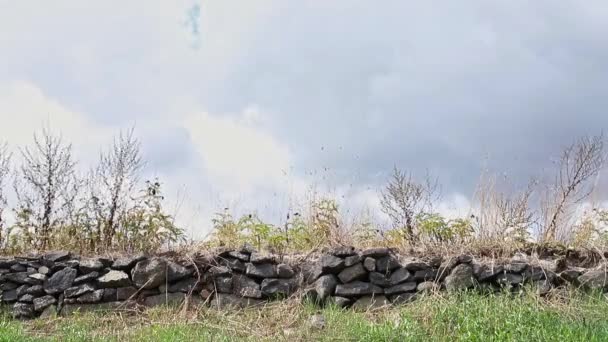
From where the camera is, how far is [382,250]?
25.4 feet

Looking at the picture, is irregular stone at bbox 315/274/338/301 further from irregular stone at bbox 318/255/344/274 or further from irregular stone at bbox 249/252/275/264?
irregular stone at bbox 249/252/275/264

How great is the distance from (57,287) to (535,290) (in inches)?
214

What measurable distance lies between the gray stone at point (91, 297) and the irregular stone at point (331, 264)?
101 inches

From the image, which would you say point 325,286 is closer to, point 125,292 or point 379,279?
point 379,279

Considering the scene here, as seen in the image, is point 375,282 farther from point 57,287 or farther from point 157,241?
point 57,287

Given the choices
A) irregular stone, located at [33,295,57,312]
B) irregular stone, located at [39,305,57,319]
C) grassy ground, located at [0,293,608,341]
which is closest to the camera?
grassy ground, located at [0,293,608,341]

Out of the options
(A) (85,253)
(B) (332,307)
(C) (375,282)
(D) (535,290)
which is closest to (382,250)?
(C) (375,282)

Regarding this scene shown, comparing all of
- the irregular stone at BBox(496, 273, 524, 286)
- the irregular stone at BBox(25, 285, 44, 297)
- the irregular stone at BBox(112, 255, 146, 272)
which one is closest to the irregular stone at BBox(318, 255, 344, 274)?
the irregular stone at BBox(496, 273, 524, 286)

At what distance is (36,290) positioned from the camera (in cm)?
796

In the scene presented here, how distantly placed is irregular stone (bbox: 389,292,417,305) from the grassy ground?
0.26 m

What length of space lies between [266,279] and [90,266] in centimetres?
210

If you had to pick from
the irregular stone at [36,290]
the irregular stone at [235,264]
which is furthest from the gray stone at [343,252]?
the irregular stone at [36,290]

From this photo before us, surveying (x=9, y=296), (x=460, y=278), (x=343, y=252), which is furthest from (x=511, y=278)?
(x=9, y=296)

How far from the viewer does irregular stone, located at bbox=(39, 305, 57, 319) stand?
7763mm
